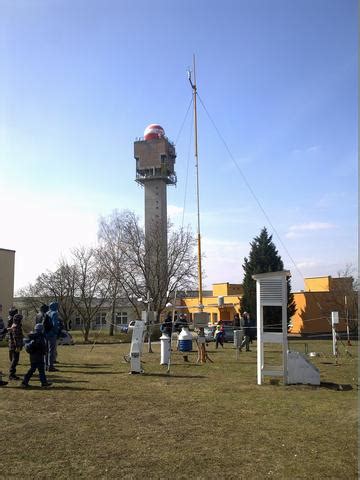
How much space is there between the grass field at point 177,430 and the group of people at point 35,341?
0.48 meters

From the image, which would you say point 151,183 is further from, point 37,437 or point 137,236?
point 37,437

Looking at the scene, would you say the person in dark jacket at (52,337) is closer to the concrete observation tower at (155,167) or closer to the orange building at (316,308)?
the orange building at (316,308)

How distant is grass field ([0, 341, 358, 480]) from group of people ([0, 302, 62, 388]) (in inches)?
18.7

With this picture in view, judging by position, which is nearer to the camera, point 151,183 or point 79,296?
point 79,296

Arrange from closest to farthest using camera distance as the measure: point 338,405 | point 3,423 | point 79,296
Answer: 1. point 3,423
2. point 338,405
3. point 79,296

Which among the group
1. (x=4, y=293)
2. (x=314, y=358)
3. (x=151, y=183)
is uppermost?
(x=151, y=183)

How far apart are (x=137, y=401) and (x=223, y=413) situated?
6.20ft

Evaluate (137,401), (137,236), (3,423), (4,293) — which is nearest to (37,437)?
(3,423)

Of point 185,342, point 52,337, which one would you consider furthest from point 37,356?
point 185,342

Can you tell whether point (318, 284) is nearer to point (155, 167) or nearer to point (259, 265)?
point (259, 265)

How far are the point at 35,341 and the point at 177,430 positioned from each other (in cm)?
493

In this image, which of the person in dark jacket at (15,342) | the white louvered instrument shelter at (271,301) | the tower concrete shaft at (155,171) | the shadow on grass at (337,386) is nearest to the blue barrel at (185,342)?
the white louvered instrument shelter at (271,301)

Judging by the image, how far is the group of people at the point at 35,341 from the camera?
10.5m

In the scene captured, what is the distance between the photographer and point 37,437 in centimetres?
648
